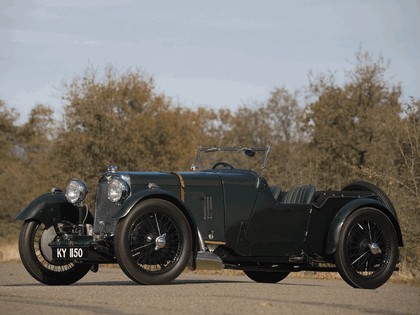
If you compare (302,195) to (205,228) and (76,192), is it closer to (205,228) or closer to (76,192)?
Result: (205,228)

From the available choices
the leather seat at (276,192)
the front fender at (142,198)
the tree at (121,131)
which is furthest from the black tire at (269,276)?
the tree at (121,131)

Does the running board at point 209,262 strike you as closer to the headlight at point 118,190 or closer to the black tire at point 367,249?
the headlight at point 118,190

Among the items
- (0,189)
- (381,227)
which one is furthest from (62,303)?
(0,189)

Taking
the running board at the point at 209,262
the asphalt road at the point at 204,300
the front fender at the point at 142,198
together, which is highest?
the front fender at the point at 142,198

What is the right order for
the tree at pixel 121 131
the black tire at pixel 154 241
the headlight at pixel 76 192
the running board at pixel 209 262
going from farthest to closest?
the tree at pixel 121 131 → the headlight at pixel 76 192 → the running board at pixel 209 262 → the black tire at pixel 154 241

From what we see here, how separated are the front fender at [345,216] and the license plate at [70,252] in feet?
9.86

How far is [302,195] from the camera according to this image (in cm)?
1388

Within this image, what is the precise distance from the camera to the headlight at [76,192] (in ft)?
45.0

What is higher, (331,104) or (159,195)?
(331,104)

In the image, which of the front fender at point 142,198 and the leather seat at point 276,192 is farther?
the leather seat at point 276,192

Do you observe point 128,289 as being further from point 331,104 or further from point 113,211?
point 331,104

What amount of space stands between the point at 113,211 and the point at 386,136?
25.6m

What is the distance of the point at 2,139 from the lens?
64812mm

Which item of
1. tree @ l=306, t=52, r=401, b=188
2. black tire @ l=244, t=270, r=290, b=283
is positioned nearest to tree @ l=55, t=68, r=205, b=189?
tree @ l=306, t=52, r=401, b=188
